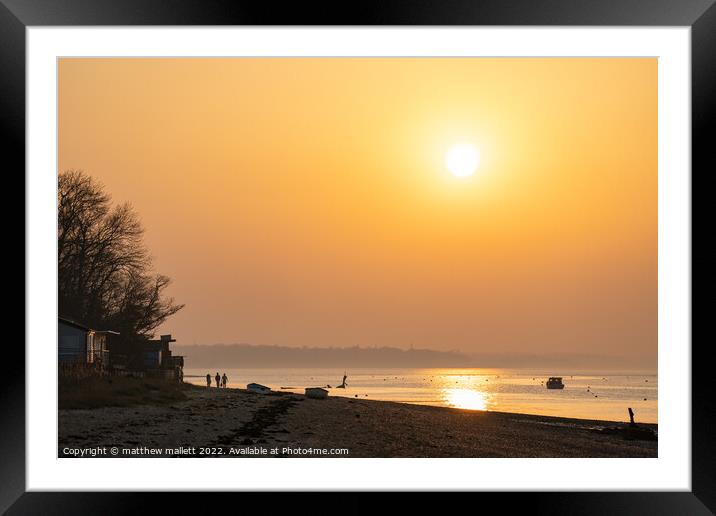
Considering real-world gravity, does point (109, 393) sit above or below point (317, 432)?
above

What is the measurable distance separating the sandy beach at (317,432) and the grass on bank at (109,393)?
333 millimetres

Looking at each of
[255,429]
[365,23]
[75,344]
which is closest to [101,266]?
[75,344]

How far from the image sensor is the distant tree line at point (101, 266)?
2289cm

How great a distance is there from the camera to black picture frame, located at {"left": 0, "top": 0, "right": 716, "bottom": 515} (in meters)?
5.23

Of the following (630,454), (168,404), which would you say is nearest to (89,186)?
(168,404)

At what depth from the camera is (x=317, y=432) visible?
59.8 ft

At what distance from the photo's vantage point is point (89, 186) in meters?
23.9

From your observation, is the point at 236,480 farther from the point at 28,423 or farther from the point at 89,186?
the point at 89,186

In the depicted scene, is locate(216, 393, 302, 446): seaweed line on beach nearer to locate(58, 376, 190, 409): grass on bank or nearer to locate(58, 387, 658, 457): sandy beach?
locate(58, 387, 658, 457): sandy beach

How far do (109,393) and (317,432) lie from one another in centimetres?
442

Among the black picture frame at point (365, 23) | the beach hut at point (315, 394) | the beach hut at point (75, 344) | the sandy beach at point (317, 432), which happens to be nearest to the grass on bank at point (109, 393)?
the sandy beach at point (317, 432)

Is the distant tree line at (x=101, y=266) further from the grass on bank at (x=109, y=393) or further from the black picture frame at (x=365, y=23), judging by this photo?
the black picture frame at (x=365, y=23)

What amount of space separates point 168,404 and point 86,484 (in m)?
14.9

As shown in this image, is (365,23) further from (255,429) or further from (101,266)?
(101,266)
